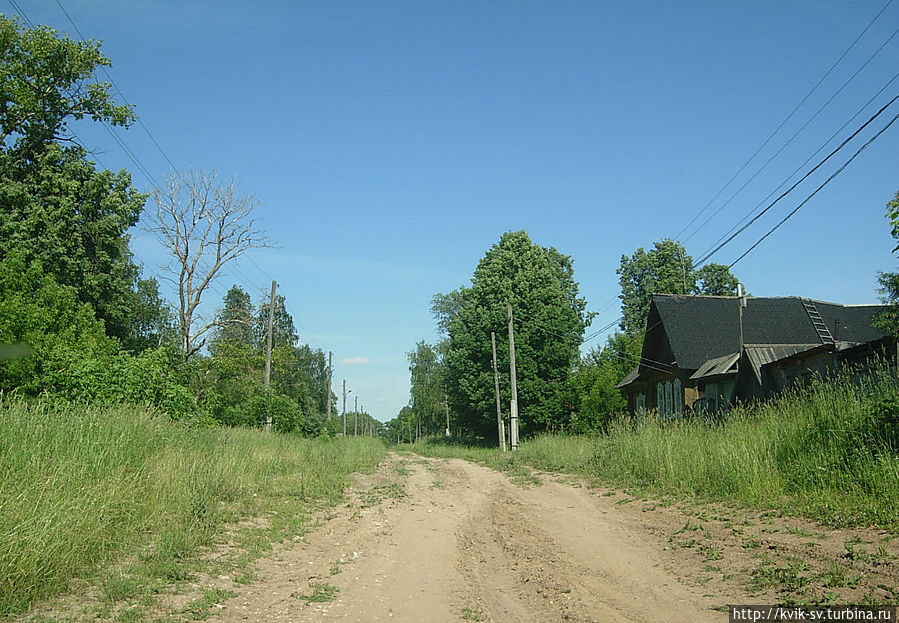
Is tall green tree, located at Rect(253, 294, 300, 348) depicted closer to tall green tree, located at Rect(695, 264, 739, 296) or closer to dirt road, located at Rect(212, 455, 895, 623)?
tall green tree, located at Rect(695, 264, 739, 296)

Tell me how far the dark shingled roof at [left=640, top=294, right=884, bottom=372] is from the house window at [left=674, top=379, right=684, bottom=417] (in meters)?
1.76

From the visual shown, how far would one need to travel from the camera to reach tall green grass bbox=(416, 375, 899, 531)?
28.7ft

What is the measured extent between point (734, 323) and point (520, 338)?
1518cm

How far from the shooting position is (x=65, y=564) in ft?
21.0

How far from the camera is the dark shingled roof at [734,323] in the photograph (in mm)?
28391

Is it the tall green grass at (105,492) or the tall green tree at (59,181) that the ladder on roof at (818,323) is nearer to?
the tall green grass at (105,492)

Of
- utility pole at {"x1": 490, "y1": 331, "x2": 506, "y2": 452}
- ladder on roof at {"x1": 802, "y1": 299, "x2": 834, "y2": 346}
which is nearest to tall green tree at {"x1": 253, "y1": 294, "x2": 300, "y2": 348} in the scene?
utility pole at {"x1": 490, "y1": 331, "x2": 506, "y2": 452}

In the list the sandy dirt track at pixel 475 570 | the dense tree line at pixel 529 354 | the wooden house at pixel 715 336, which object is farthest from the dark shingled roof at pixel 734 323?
the sandy dirt track at pixel 475 570

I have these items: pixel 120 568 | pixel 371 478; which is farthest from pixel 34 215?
pixel 120 568

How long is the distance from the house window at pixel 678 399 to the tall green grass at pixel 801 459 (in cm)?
1357

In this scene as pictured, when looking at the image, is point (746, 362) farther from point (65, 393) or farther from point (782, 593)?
point (65, 393)

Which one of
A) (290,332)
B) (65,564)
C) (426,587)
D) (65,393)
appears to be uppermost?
(290,332)

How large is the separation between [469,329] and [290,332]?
34.9m

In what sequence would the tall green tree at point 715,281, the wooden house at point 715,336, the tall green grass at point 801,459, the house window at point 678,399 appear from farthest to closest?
the tall green tree at point 715,281 → the house window at point 678,399 → the wooden house at point 715,336 → the tall green grass at point 801,459
